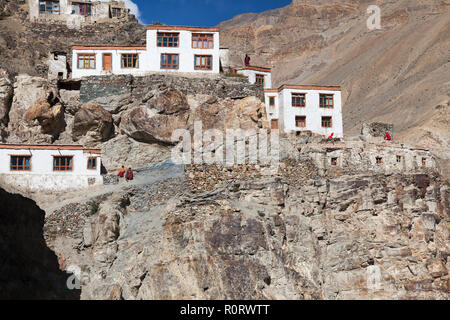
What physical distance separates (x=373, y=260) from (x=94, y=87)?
2869 centimetres

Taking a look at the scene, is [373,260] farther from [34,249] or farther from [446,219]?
[34,249]

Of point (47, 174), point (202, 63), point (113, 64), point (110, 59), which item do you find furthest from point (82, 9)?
point (47, 174)

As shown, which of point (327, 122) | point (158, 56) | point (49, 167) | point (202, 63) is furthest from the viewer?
point (327, 122)

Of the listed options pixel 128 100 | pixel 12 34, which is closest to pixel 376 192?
pixel 128 100

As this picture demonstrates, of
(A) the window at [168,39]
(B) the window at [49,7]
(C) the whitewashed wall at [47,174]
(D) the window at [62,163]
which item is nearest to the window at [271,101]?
(A) the window at [168,39]

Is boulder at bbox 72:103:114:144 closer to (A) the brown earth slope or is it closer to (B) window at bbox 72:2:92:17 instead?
(B) window at bbox 72:2:92:17

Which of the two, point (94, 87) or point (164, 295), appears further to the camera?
point (94, 87)

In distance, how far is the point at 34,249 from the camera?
29234 mm

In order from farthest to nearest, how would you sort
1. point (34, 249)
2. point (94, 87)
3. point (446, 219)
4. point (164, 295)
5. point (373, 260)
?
point (94, 87)
point (446, 219)
point (373, 260)
point (164, 295)
point (34, 249)

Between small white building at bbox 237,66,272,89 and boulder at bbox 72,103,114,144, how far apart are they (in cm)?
1519

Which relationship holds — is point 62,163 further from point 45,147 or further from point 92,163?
point 92,163

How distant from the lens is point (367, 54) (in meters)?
103

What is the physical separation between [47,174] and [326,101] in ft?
90.2

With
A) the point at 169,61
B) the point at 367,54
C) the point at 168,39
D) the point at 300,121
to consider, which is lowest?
the point at 300,121
